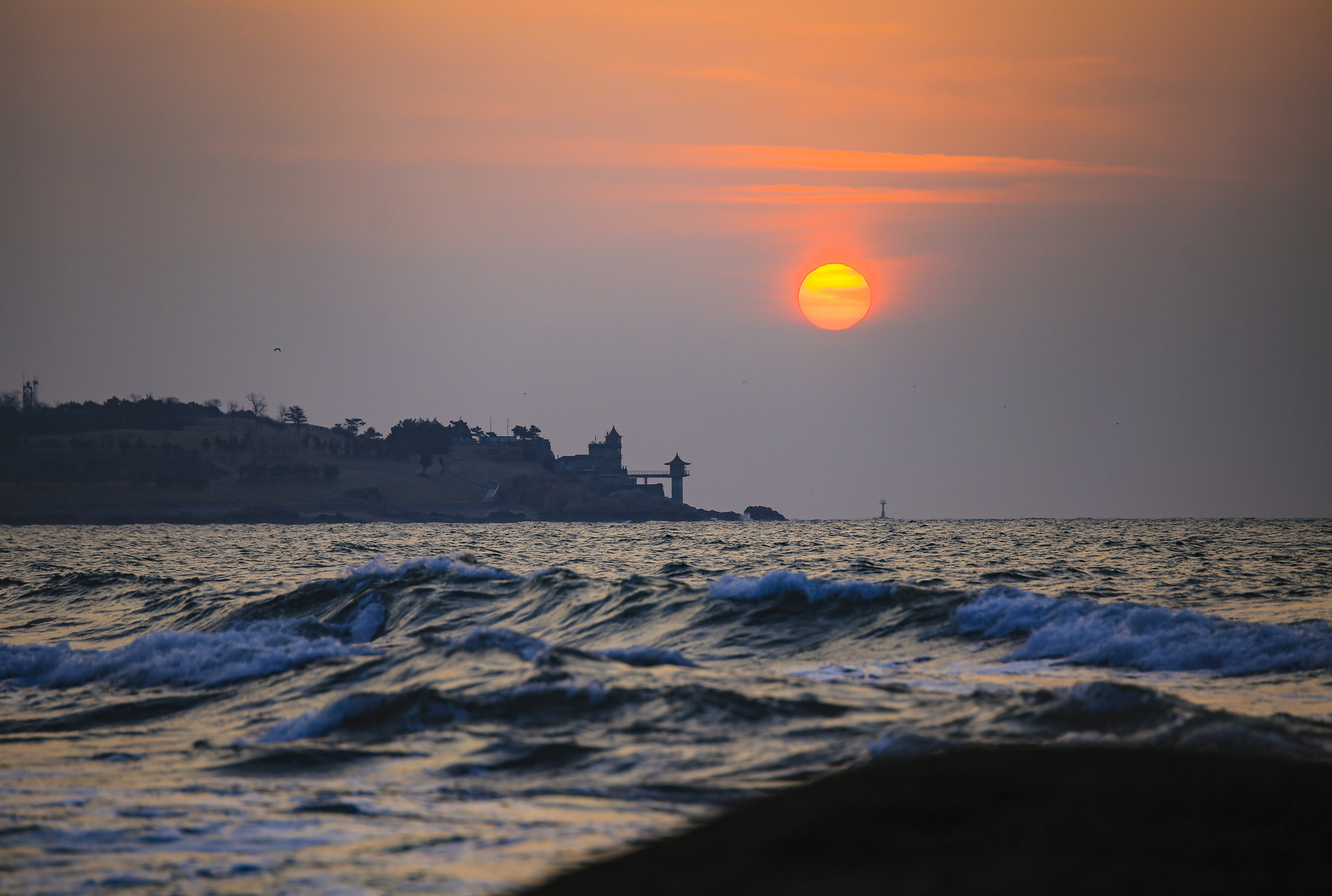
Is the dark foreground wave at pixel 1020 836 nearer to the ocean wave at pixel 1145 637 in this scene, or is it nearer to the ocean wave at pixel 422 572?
the ocean wave at pixel 1145 637

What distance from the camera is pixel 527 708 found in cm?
A: 1192

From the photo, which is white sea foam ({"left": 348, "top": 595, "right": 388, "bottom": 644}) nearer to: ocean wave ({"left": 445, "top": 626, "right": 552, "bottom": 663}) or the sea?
the sea

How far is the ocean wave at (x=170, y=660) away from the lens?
16.4 m

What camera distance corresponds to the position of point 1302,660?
14.3m

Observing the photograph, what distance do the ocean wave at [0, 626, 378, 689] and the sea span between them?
0.07 meters

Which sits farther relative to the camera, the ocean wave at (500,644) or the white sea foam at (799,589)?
the white sea foam at (799,589)

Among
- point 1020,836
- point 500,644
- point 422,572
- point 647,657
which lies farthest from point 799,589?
point 1020,836

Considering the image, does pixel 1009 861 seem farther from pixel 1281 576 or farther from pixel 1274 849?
pixel 1281 576

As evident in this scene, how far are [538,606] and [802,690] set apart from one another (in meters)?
12.4

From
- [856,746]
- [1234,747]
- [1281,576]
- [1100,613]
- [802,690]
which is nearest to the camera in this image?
[1234,747]

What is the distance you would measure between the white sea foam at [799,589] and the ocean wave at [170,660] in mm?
7716

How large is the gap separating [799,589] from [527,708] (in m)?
11.1

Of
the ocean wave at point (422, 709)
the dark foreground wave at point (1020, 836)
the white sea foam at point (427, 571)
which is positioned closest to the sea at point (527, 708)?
the ocean wave at point (422, 709)

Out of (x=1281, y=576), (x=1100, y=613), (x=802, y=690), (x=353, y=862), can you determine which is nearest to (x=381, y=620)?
(x=802, y=690)
